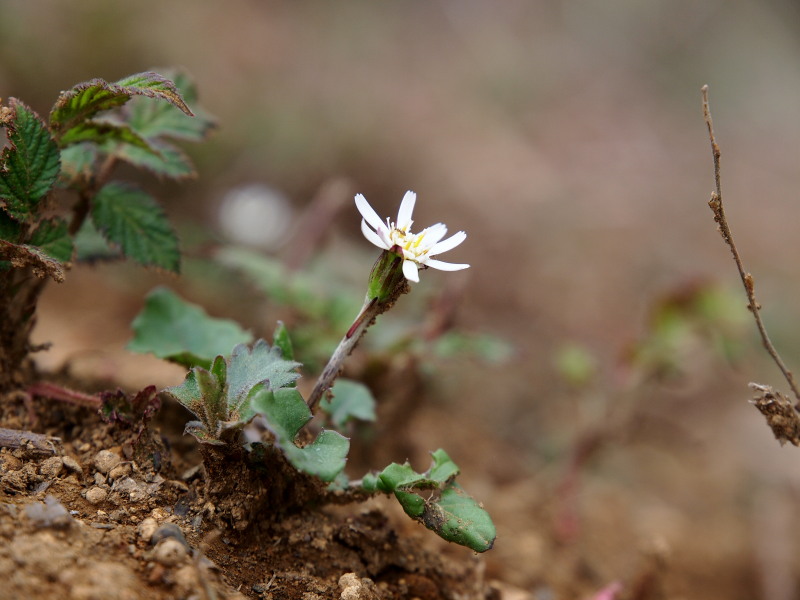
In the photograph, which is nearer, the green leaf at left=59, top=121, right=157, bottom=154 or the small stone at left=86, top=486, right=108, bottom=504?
the small stone at left=86, top=486, right=108, bottom=504

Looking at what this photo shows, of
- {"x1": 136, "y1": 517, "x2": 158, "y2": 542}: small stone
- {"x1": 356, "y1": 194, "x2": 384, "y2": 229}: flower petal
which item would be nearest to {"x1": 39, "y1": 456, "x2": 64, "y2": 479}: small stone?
{"x1": 136, "y1": 517, "x2": 158, "y2": 542}: small stone

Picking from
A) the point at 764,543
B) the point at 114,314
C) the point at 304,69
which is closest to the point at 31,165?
the point at 114,314

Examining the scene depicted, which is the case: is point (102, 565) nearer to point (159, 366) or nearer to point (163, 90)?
point (163, 90)

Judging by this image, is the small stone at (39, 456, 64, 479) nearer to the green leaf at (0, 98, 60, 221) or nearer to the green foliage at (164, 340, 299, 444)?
the green foliage at (164, 340, 299, 444)

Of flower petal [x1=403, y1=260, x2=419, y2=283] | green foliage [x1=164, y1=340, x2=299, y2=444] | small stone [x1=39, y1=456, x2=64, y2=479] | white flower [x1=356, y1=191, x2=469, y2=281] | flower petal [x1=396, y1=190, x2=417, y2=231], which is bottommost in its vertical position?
small stone [x1=39, y1=456, x2=64, y2=479]

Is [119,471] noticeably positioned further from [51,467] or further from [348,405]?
[348,405]

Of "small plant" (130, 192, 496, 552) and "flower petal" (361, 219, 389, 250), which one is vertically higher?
"flower petal" (361, 219, 389, 250)

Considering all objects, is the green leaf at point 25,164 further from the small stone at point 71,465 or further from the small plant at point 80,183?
the small stone at point 71,465
